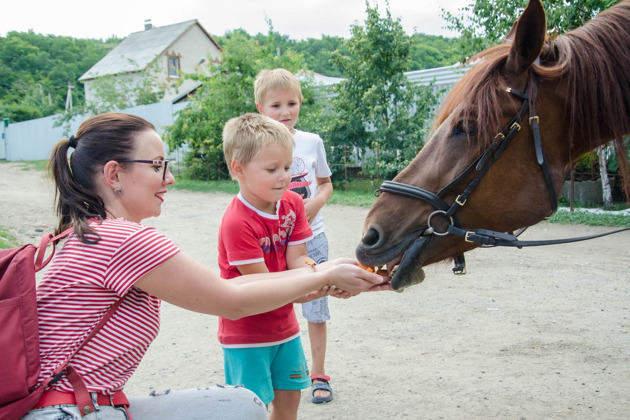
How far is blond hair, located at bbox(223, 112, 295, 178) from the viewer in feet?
7.69

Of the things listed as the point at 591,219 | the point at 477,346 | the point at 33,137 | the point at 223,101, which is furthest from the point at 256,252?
the point at 33,137

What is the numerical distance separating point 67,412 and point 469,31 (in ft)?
35.1

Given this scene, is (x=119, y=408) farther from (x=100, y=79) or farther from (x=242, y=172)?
(x=100, y=79)

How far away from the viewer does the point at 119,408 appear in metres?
1.70

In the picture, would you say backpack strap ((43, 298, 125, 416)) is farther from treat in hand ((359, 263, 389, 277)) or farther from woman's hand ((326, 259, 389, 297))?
treat in hand ((359, 263, 389, 277))

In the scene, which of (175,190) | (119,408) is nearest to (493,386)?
(119,408)

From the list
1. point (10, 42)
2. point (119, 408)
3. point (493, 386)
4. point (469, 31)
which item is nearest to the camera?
point (119, 408)

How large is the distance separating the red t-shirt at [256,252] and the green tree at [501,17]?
729 centimetres

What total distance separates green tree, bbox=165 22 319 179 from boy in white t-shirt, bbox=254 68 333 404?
39.7 ft

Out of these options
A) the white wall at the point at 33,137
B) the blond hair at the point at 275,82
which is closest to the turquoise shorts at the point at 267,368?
the blond hair at the point at 275,82

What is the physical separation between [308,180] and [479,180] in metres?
1.37

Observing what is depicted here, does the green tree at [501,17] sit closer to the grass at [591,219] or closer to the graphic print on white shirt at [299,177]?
the grass at [591,219]

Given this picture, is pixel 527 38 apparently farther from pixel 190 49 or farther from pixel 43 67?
pixel 43 67

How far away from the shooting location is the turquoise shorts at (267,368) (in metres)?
2.34
